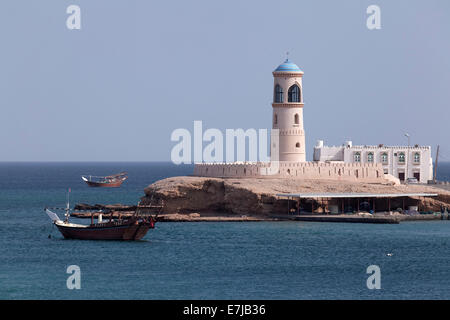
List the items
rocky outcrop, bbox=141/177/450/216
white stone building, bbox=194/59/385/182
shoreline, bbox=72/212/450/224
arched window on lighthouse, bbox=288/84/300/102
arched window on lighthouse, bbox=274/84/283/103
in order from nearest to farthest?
1. shoreline, bbox=72/212/450/224
2. rocky outcrop, bbox=141/177/450/216
3. white stone building, bbox=194/59/385/182
4. arched window on lighthouse, bbox=288/84/300/102
5. arched window on lighthouse, bbox=274/84/283/103

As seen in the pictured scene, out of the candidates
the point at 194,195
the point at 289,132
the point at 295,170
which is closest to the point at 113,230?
the point at 194,195

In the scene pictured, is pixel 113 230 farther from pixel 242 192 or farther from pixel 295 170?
pixel 295 170

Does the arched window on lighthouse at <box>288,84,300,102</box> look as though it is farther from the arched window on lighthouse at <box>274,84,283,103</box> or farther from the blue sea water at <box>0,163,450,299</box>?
the blue sea water at <box>0,163,450,299</box>

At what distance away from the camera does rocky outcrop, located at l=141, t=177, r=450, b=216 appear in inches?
3278

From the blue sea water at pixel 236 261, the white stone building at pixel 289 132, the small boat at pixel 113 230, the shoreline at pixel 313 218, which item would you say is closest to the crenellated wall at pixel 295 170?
the white stone building at pixel 289 132

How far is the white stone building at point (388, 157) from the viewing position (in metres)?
104

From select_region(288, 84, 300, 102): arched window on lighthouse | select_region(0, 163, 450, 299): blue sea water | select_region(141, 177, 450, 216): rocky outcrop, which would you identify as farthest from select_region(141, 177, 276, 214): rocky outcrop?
select_region(288, 84, 300, 102): arched window on lighthouse

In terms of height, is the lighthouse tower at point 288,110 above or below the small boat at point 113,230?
above

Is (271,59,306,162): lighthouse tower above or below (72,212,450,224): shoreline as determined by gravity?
above

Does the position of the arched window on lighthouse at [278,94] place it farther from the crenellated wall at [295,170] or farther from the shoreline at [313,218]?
the shoreline at [313,218]

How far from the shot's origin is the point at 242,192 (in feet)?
272

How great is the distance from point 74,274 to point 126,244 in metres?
14.8

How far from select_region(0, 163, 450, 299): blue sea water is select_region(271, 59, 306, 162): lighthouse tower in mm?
10969
